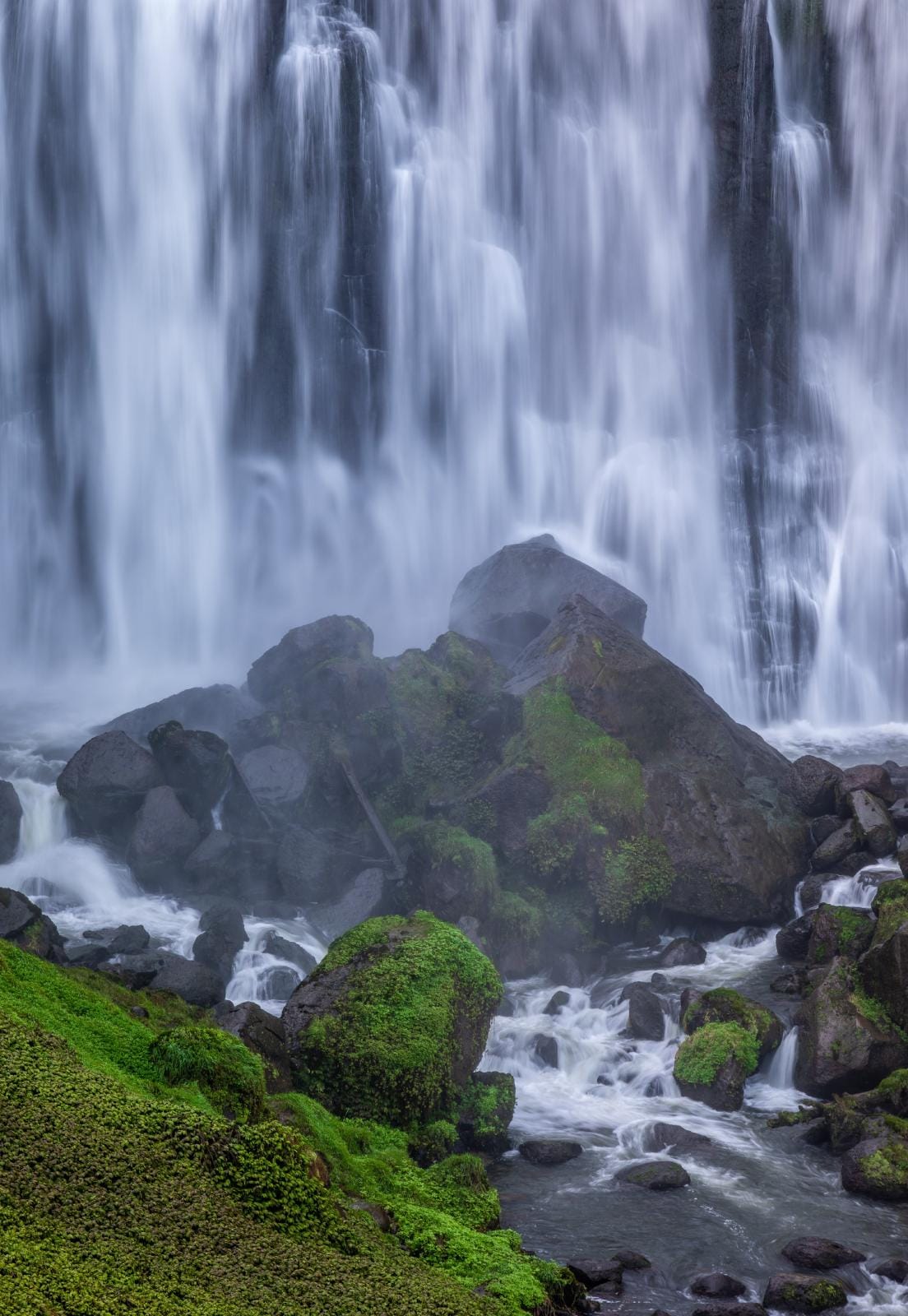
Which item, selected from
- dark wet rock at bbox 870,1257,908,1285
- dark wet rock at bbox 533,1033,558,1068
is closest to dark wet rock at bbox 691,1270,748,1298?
dark wet rock at bbox 870,1257,908,1285

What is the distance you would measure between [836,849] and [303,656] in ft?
34.3

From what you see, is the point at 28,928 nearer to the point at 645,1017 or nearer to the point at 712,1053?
the point at 645,1017

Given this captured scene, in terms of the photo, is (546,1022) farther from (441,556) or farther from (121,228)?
(121,228)

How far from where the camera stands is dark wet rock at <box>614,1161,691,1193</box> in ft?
38.2

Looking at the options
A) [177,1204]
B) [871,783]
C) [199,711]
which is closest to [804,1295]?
[177,1204]

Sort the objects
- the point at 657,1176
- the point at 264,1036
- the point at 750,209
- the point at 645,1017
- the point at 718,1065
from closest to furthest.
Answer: the point at 264,1036 < the point at 657,1176 < the point at 718,1065 < the point at 645,1017 < the point at 750,209

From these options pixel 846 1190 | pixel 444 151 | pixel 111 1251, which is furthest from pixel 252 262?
pixel 111 1251

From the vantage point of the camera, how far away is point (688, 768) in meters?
20.3

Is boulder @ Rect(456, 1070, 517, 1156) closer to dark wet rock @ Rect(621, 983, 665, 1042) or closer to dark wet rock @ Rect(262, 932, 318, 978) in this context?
dark wet rock @ Rect(621, 983, 665, 1042)

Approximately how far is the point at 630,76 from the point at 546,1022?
114 ft

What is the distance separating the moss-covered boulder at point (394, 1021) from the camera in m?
11.0

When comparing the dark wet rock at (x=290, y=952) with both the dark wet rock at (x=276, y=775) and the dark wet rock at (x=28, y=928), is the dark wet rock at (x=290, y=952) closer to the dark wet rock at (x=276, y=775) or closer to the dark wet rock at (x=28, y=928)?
the dark wet rock at (x=28, y=928)

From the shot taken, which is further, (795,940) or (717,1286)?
(795,940)

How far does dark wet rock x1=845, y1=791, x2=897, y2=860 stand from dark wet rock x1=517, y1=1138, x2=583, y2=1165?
8545mm
